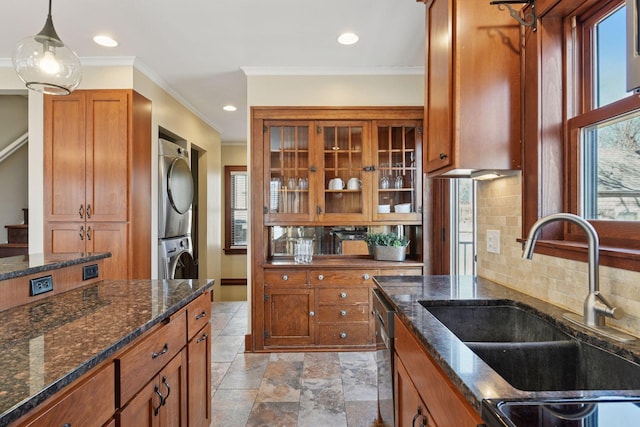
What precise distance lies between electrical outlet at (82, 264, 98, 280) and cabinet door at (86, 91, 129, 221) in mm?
1267

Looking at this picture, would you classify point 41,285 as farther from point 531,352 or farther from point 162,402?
point 531,352

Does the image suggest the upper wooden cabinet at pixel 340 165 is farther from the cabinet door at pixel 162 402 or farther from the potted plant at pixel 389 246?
the cabinet door at pixel 162 402

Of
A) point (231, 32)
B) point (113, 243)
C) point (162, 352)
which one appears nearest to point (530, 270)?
point (162, 352)

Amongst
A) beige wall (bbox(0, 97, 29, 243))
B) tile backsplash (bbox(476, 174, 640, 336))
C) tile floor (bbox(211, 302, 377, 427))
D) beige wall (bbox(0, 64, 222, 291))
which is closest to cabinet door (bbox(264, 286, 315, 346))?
tile floor (bbox(211, 302, 377, 427))

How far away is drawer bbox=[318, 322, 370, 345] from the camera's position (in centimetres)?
325

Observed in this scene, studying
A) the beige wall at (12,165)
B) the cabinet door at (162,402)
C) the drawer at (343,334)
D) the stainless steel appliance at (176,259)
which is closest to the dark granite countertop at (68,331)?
the cabinet door at (162,402)

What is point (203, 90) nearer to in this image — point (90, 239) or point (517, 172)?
point (90, 239)

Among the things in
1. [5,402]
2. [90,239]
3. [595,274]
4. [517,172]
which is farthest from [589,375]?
[90,239]

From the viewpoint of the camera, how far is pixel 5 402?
0.71 metres

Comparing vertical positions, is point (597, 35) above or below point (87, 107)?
below

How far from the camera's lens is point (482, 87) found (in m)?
1.59

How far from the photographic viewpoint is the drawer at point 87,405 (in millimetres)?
810

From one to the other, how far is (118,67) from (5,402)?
313cm

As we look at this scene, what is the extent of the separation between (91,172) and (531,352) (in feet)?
11.2
